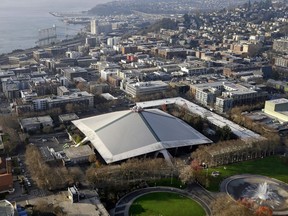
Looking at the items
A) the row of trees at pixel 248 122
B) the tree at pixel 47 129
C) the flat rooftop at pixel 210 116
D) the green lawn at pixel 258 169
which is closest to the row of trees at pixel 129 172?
the green lawn at pixel 258 169

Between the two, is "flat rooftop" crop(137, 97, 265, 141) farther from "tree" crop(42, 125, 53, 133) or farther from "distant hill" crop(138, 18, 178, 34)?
"distant hill" crop(138, 18, 178, 34)

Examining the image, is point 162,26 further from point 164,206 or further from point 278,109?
point 164,206

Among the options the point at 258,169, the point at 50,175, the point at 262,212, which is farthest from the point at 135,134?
the point at 262,212

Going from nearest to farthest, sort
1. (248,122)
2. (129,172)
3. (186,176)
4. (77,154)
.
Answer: (186,176)
(129,172)
(77,154)
(248,122)

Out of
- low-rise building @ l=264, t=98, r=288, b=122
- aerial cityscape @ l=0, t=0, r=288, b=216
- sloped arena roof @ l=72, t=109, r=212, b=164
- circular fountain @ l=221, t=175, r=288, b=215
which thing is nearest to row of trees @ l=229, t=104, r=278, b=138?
aerial cityscape @ l=0, t=0, r=288, b=216

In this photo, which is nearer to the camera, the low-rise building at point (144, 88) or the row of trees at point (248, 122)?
the row of trees at point (248, 122)

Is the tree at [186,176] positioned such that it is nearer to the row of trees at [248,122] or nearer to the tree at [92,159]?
the tree at [92,159]
